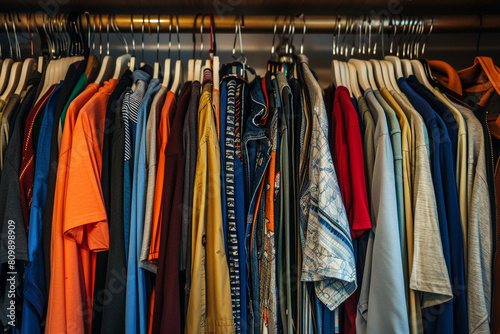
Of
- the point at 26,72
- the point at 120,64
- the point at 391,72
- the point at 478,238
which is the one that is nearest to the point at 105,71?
the point at 120,64

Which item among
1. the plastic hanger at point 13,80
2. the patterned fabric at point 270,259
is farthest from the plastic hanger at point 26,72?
the patterned fabric at point 270,259

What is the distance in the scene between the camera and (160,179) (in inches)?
36.2

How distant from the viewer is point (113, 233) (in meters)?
0.87

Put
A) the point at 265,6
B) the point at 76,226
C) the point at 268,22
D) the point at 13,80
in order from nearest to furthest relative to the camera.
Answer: the point at 76,226, the point at 13,80, the point at 268,22, the point at 265,6

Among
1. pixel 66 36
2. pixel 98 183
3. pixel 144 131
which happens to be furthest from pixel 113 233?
pixel 66 36

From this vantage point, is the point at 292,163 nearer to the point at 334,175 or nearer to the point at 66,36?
the point at 334,175

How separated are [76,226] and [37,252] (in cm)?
13

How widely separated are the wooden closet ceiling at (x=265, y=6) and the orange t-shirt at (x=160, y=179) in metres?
0.52

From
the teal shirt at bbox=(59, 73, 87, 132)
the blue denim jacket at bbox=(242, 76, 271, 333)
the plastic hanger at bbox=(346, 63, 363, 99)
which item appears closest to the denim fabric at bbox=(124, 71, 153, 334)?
the teal shirt at bbox=(59, 73, 87, 132)

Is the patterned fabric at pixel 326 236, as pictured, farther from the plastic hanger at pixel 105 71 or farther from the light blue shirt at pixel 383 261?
the plastic hanger at pixel 105 71

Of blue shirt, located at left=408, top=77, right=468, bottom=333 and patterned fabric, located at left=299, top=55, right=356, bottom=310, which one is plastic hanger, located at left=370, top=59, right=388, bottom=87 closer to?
blue shirt, located at left=408, top=77, right=468, bottom=333

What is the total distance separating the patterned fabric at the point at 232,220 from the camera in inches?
34.9

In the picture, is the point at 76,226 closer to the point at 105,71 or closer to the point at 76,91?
the point at 76,91

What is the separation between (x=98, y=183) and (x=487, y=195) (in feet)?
3.18
